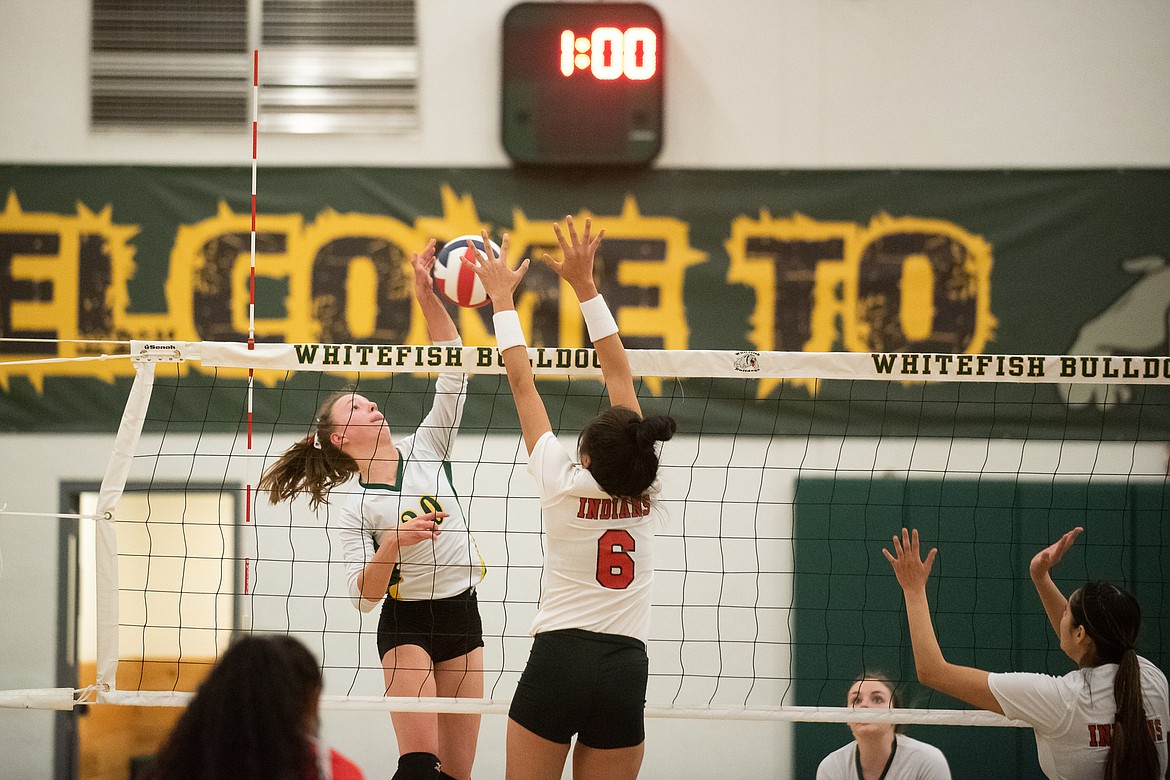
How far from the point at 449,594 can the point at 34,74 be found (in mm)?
4384

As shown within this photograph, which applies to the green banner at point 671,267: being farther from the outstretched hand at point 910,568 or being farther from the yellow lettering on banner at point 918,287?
the outstretched hand at point 910,568

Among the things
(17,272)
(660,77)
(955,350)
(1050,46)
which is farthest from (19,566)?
(1050,46)

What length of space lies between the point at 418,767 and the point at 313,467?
3.84 feet

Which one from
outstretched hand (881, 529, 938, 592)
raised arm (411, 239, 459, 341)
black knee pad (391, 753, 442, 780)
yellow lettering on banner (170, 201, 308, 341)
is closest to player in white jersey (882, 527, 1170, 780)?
outstretched hand (881, 529, 938, 592)

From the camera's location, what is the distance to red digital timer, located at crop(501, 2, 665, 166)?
19.6 feet

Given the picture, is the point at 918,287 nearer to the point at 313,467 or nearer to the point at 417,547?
the point at 417,547

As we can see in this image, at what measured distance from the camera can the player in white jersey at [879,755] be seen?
4473mm

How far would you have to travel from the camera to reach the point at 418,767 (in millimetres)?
3891

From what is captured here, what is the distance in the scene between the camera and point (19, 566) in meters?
6.26

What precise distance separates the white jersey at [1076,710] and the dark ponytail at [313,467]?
8.03 feet

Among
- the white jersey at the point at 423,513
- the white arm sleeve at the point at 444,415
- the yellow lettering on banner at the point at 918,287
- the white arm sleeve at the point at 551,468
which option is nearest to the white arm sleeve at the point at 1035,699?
the white arm sleeve at the point at 551,468

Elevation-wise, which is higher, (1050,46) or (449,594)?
(1050,46)

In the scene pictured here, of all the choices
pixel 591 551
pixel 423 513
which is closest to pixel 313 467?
pixel 423 513

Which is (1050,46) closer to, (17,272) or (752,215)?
(752,215)
